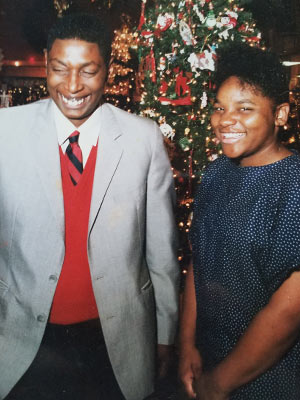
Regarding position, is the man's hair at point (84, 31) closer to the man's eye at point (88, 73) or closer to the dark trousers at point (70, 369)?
the man's eye at point (88, 73)

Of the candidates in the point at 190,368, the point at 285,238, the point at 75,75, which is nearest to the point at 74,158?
the point at 75,75

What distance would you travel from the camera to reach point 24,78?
16.9 metres

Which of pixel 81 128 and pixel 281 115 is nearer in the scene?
pixel 281 115

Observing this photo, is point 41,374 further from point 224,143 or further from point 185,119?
point 185,119

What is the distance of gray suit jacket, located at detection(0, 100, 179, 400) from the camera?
1.72 meters

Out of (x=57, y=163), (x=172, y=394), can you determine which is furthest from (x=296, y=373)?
(x=172, y=394)

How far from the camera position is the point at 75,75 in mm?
1808

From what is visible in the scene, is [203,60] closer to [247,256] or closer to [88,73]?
[88,73]

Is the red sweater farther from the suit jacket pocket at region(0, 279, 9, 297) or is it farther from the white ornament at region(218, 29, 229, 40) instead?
the white ornament at region(218, 29, 229, 40)

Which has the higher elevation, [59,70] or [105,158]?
[59,70]

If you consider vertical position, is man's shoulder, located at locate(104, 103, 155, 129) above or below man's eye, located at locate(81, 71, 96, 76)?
below

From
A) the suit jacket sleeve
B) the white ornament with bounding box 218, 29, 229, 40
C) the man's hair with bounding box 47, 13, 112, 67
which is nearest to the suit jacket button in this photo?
the suit jacket sleeve

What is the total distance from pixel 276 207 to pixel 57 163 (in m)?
1.00

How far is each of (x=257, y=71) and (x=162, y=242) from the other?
0.95 m
